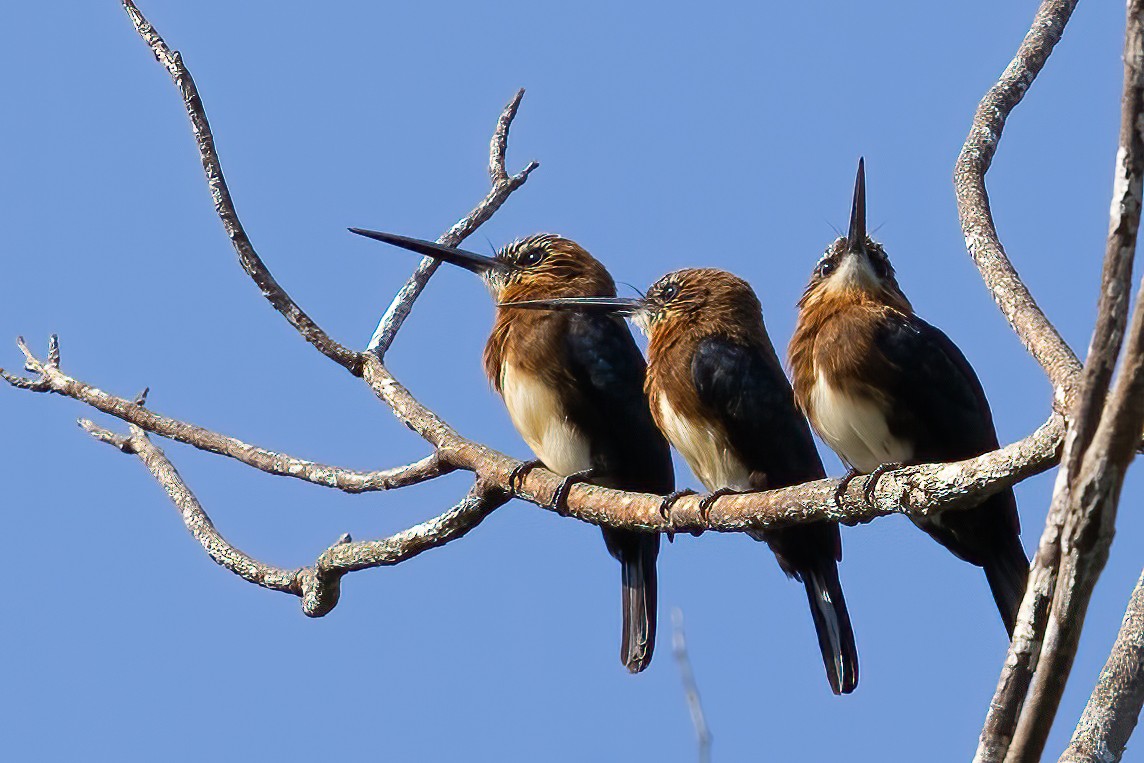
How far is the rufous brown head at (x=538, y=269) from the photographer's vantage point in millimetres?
6117

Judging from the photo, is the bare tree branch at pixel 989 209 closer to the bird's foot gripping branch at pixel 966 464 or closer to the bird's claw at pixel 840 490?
the bird's foot gripping branch at pixel 966 464

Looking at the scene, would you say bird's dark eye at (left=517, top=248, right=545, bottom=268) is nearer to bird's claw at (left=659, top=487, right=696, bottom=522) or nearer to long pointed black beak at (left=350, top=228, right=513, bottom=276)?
long pointed black beak at (left=350, top=228, right=513, bottom=276)

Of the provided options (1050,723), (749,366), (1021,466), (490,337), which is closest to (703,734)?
(1050,723)

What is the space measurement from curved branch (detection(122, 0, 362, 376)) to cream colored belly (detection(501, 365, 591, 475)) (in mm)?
737

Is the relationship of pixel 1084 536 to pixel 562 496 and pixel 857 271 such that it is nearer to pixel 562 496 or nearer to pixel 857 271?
pixel 562 496

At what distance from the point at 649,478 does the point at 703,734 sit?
318 cm

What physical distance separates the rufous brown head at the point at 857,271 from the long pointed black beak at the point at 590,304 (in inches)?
29.7

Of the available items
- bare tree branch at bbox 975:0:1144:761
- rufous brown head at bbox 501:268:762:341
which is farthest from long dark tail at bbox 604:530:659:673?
bare tree branch at bbox 975:0:1144:761

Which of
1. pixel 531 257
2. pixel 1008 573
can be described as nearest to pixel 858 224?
pixel 1008 573

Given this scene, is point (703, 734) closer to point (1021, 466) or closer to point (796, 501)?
point (1021, 466)

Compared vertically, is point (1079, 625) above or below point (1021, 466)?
below

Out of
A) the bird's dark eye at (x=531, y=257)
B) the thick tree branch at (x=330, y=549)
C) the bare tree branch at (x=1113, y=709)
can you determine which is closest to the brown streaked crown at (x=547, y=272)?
the bird's dark eye at (x=531, y=257)

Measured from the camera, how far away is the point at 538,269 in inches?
247

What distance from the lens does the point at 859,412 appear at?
14.8ft
